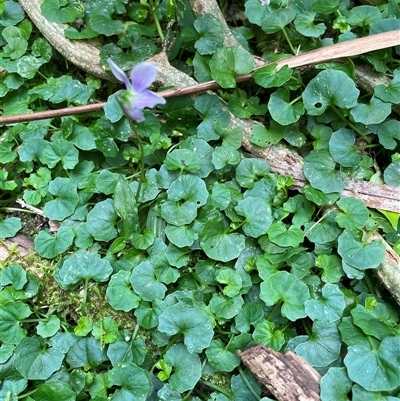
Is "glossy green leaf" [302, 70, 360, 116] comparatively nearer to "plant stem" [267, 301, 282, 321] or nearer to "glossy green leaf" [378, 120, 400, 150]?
"glossy green leaf" [378, 120, 400, 150]

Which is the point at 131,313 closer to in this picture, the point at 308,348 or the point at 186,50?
the point at 308,348

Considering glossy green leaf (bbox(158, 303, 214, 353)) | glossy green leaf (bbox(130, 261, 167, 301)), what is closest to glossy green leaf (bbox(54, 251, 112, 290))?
glossy green leaf (bbox(130, 261, 167, 301))

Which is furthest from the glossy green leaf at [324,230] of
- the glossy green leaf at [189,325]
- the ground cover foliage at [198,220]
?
the glossy green leaf at [189,325]

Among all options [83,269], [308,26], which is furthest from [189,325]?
[308,26]

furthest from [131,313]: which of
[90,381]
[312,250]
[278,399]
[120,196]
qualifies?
[312,250]

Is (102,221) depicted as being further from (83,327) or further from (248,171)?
(248,171)

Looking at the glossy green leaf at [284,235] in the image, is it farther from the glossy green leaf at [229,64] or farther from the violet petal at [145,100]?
the violet petal at [145,100]
